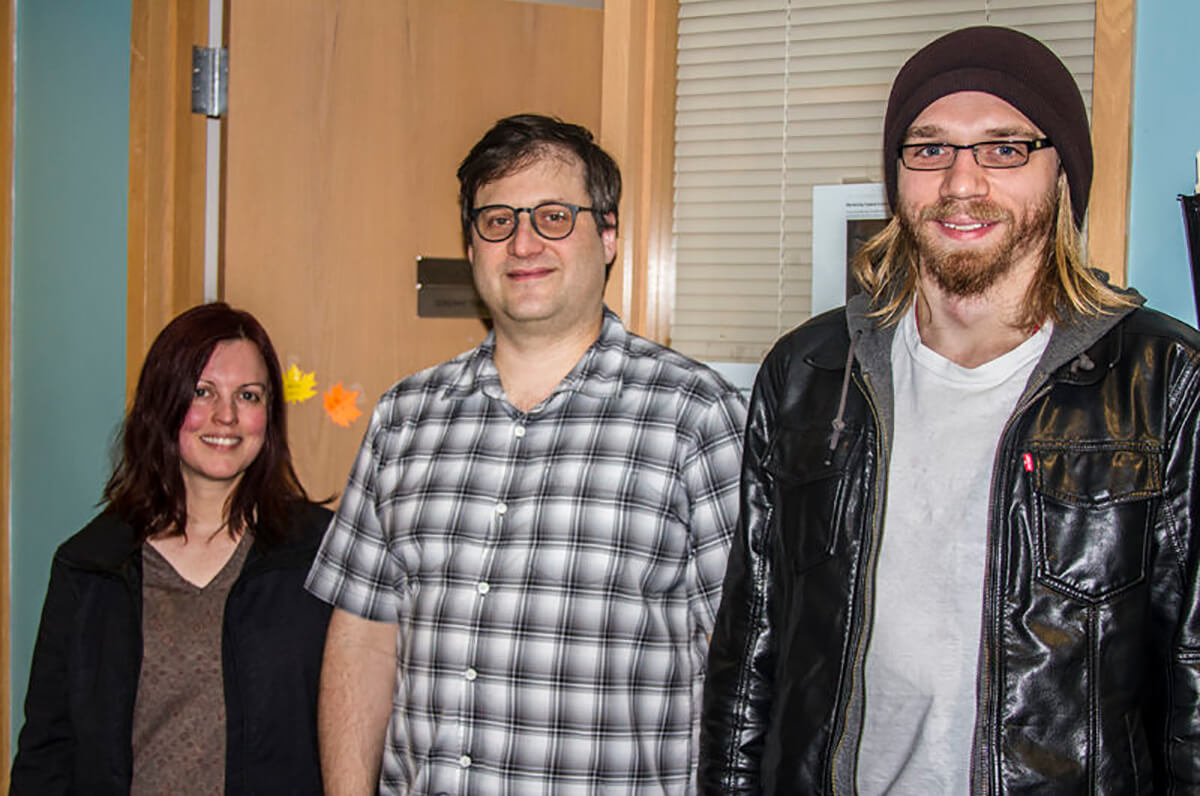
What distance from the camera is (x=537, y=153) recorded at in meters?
1.71

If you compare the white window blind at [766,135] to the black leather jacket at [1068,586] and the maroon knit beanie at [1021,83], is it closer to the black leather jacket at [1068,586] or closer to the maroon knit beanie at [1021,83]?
the maroon knit beanie at [1021,83]

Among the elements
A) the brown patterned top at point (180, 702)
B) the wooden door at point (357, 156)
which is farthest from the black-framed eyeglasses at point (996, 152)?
the brown patterned top at point (180, 702)

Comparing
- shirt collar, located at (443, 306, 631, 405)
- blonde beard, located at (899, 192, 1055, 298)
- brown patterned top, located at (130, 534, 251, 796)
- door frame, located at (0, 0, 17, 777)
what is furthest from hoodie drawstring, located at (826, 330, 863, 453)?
door frame, located at (0, 0, 17, 777)

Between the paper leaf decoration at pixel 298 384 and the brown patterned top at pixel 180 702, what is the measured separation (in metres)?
0.58

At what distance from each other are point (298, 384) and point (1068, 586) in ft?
5.32

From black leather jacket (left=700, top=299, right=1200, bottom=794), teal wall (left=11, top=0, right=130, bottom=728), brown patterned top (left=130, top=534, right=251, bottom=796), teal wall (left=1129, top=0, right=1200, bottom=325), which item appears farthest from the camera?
teal wall (left=11, top=0, right=130, bottom=728)

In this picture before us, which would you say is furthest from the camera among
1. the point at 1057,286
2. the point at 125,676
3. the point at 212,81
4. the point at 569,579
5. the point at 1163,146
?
the point at 212,81

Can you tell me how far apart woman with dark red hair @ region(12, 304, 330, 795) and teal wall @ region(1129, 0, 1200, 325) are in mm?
1477

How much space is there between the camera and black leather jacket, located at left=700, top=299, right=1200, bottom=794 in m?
1.19

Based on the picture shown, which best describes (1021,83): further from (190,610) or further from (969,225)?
(190,610)

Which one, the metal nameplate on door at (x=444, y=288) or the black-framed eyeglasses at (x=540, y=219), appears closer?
the black-framed eyeglasses at (x=540, y=219)

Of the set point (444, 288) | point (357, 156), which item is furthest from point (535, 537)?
point (357, 156)

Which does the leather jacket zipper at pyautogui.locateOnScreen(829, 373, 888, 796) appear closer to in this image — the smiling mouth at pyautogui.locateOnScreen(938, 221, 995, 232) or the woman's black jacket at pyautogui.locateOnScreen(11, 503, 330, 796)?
the smiling mouth at pyautogui.locateOnScreen(938, 221, 995, 232)

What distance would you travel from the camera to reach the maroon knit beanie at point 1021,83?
130cm
